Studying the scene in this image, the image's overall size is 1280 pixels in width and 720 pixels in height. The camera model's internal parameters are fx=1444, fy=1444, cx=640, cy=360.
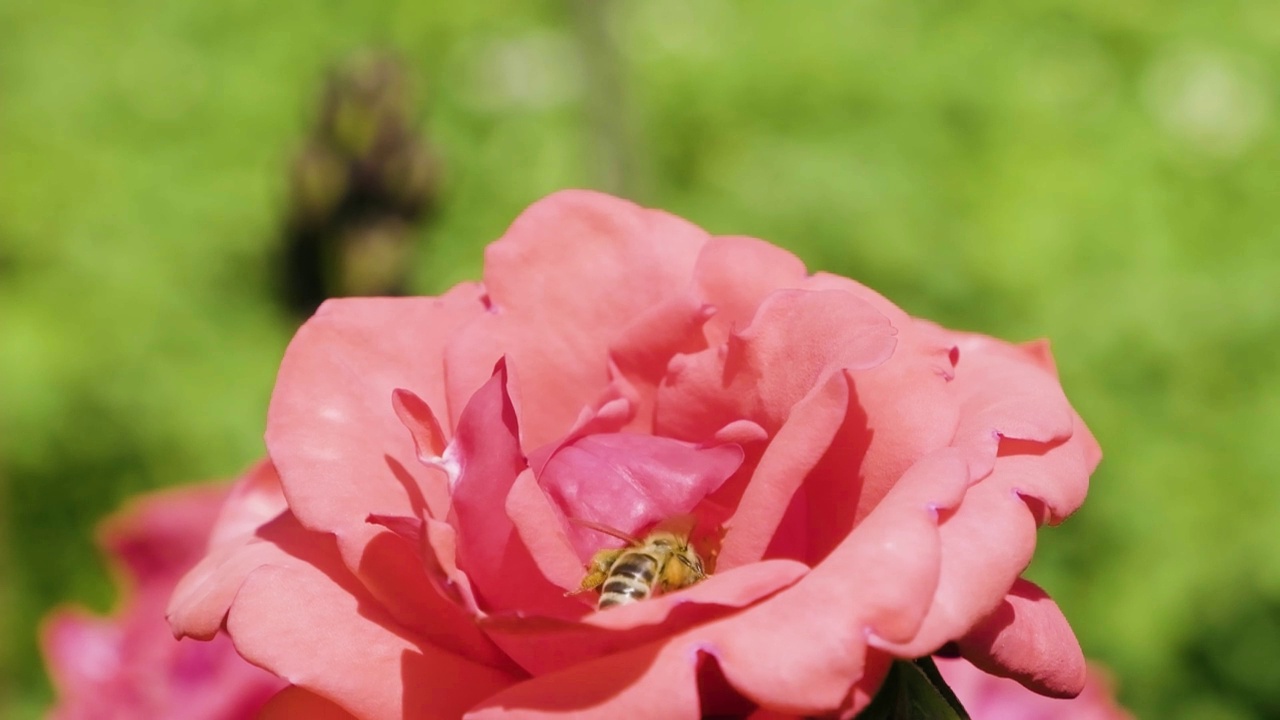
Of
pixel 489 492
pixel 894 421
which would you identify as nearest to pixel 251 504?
pixel 489 492

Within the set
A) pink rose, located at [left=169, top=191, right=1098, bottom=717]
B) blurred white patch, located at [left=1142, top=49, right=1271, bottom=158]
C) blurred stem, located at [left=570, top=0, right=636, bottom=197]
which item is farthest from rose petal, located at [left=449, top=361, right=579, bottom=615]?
blurred white patch, located at [left=1142, top=49, right=1271, bottom=158]

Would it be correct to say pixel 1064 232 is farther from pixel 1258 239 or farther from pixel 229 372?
pixel 229 372

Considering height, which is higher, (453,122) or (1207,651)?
(453,122)

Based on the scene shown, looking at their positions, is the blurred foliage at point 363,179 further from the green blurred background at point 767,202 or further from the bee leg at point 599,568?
the bee leg at point 599,568

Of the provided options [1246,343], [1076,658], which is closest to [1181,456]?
[1246,343]

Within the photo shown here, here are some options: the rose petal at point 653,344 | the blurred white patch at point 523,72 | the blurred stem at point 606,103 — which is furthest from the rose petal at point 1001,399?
the blurred white patch at point 523,72

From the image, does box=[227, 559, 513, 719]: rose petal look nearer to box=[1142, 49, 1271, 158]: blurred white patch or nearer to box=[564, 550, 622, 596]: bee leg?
box=[564, 550, 622, 596]: bee leg
